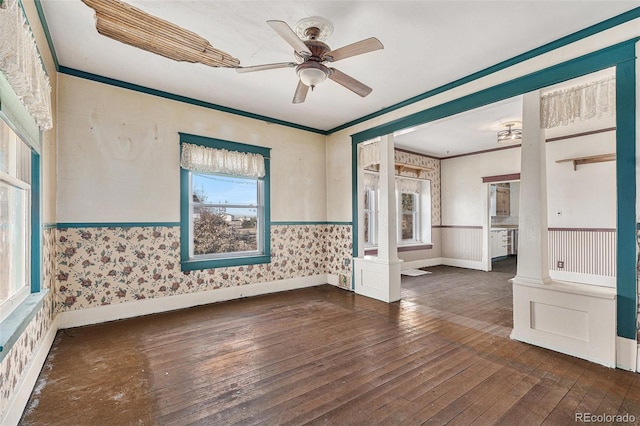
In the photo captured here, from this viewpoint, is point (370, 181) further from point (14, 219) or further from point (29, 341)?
point (29, 341)

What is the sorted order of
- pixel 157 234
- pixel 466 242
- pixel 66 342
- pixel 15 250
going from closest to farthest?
1. pixel 15 250
2. pixel 66 342
3. pixel 157 234
4. pixel 466 242

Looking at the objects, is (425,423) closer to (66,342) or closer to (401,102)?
(66,342)

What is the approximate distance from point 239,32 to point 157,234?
2629 mm

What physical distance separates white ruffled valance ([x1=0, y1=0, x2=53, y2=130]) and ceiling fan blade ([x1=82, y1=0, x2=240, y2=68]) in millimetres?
739

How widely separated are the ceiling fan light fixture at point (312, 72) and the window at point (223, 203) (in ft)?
7.29

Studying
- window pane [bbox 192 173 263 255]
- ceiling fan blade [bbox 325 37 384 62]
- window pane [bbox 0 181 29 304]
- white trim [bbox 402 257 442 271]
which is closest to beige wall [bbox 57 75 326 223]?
window pane [bbox 192 173 263 255]

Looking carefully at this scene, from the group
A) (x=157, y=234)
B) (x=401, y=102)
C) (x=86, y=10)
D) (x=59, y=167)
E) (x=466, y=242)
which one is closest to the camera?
(x=86, y=10)

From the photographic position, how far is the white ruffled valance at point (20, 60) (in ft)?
4.70

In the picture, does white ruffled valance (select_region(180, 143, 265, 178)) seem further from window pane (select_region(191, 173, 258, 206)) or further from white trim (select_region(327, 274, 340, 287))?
white trim (select_region(327, 274, 340, 287))

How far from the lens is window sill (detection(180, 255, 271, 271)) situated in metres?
4.09

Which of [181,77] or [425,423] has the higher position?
[181,77]

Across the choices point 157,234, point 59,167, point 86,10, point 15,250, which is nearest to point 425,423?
point 15,250

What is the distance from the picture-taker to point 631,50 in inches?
94.2

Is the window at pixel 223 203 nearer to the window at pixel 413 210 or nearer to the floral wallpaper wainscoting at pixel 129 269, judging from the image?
the floral wallpaper wainscoting at pixel 129 269
